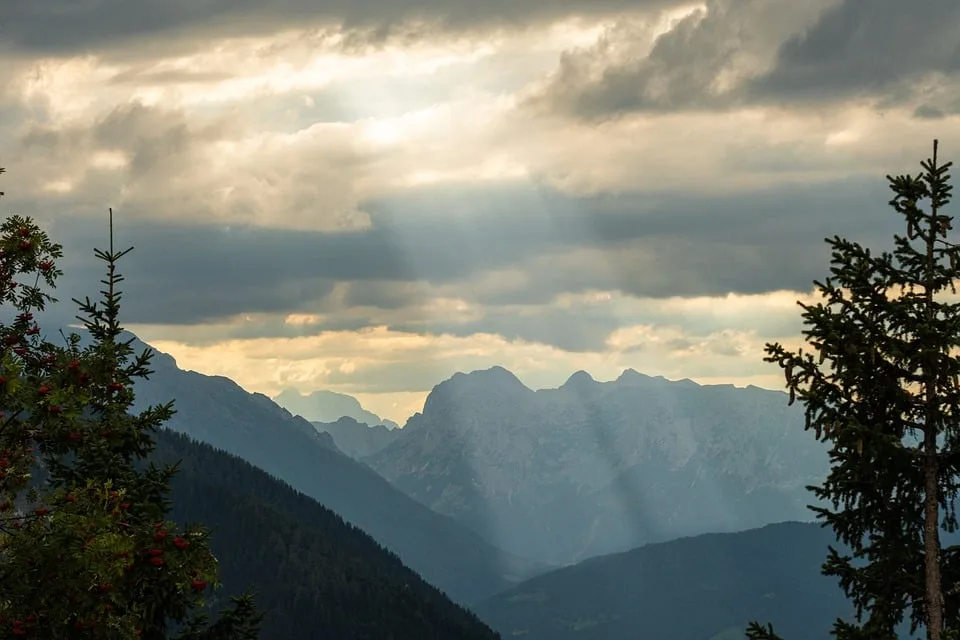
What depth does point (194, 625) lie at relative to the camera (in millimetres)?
38781

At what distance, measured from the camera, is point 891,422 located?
26.4 metres

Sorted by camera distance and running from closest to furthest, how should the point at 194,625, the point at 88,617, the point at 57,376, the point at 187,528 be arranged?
the point at 88,617 → the point at 57,376 → the point at 187,528 → the point at 194,625

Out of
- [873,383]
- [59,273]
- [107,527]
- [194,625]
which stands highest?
[59,273]

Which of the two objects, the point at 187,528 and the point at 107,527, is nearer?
the point at 107,527

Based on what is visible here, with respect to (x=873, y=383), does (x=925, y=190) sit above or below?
above

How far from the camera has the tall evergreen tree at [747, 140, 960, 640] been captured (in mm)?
25844

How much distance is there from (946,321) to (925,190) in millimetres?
3083

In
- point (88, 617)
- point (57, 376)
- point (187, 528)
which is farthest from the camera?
point (187, 528)

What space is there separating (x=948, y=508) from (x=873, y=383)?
120 inches

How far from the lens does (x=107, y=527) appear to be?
2472 centimetres

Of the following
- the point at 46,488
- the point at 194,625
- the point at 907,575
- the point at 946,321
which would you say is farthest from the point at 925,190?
the point at 194,625

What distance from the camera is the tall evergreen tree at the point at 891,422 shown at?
2584cm

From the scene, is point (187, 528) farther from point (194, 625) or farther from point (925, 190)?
point (925, 190)

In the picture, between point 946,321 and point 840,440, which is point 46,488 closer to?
point 840,440
